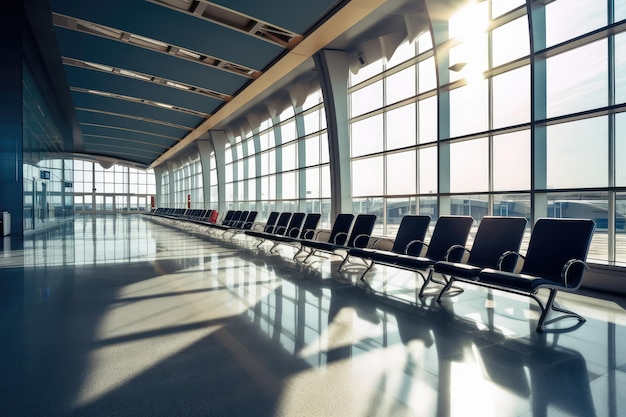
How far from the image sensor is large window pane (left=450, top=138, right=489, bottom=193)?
7344 mm

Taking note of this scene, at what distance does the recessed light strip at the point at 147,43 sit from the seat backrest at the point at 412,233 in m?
6.48

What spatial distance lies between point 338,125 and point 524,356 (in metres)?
7.38

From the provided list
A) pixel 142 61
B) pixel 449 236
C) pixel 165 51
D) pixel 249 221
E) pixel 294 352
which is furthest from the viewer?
pixel 249 221

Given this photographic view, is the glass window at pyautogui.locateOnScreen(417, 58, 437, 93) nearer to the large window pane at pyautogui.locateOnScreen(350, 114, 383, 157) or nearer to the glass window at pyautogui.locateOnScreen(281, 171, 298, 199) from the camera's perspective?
the large window pane at pyautogui.locateOnScreen(350, 114, 383, 157)

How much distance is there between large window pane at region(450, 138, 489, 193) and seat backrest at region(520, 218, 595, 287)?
3244mm

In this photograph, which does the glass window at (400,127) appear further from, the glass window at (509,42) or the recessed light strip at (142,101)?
the recessed light strip at (142,101)

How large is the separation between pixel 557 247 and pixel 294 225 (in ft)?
19.0

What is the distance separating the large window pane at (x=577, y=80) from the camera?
5906mm

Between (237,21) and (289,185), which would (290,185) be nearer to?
(289,185)

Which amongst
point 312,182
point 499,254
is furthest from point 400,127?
point 499,254

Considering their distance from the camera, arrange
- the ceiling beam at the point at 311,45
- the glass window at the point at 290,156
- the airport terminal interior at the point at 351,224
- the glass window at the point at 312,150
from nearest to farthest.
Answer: the airport terminal interior at the point at 351,224 → the ceiling beam at the point at 311,45 → the glass window at the point at 312,150 → the glass window at the point at 290,156

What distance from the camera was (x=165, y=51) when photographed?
9938mm

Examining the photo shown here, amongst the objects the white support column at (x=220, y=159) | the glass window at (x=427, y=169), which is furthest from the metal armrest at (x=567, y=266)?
the white support column at (x=220, y=159)

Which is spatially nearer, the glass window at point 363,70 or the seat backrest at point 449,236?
the seat backrest at point 449,236
